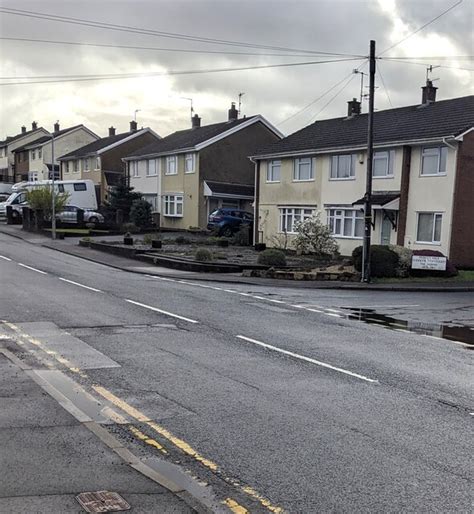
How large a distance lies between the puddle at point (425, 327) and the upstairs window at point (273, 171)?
23557 millimetres

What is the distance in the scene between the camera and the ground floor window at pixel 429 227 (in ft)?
90.0

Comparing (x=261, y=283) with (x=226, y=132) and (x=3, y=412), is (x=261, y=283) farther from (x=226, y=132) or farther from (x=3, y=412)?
(x=226, y=132)

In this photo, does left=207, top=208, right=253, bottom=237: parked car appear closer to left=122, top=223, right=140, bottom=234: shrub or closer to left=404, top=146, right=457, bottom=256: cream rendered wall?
left=122, top=223, right=140, bottom=234: shrub

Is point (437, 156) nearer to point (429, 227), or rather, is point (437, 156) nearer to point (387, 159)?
point (387, 159)

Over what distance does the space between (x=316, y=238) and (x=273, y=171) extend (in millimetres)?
9316

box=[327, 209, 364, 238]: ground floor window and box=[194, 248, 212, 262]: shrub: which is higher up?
box=[327, 209, 364, 238]: ground floor window

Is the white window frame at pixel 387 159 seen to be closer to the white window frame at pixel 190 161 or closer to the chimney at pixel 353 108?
the chimney at pixel 353 108

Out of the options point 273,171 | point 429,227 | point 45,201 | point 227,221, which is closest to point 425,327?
point 429,227

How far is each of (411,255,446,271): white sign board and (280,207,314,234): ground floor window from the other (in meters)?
12.0

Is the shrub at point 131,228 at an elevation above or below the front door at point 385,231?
below

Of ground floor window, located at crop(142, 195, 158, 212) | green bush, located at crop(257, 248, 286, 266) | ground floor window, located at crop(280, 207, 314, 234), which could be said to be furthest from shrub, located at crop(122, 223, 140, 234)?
green bush, located at crop(257, 248, 286, 266)

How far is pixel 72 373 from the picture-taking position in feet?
24.7

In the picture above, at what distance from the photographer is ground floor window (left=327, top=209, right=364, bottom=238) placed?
31422 mm

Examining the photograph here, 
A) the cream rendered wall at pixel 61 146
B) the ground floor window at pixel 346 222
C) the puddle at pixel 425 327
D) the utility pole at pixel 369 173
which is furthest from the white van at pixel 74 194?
the puddle at pixel 425 327
